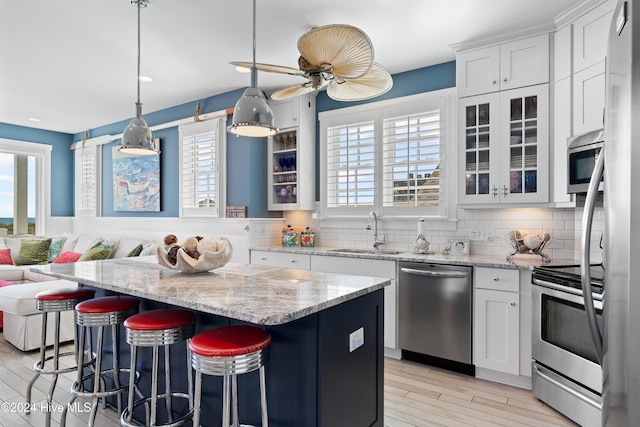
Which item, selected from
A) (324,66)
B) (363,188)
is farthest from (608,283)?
(363,188)

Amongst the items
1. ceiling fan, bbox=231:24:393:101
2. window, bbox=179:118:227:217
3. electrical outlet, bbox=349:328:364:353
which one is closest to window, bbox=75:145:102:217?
window, bbox=179:118:227:217

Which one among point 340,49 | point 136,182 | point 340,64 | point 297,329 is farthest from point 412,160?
point 136,182

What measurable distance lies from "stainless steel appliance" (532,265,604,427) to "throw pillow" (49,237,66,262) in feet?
21.6

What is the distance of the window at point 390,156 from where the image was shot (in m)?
3.83

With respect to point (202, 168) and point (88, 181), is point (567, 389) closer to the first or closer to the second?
point (202, 168)

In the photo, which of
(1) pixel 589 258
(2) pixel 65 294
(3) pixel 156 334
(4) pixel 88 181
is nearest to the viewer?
(1) pixel 589 258

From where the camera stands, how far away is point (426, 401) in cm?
275

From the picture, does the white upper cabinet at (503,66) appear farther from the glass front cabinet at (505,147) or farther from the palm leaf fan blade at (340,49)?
the palm leaf fan blade at (340,49)

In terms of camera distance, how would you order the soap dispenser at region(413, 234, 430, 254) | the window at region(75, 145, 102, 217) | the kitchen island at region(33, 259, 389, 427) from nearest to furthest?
the kitchen island at region(33, 259, 389, 427) < the soap dispenser at region(413, 234, 430, 254) < the window at region(75, 145, 102, 217)

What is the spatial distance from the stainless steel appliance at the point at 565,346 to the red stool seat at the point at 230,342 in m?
1.93

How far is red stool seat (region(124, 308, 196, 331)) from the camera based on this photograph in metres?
1.89

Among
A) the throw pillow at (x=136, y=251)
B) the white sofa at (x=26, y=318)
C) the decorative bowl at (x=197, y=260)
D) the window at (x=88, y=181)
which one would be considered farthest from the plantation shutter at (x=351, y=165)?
the window at (x=88, y=181)

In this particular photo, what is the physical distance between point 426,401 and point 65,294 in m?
2.62

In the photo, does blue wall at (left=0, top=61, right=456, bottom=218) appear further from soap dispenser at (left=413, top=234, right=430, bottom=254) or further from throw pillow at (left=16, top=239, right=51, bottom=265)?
soap dispenser at (left=413, top=234, right=430, bottom=254)
